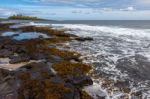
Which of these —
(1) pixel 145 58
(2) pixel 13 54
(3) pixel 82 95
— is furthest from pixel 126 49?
(3) pixel 82 95

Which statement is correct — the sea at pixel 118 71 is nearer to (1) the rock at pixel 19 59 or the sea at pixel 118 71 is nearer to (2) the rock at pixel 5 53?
(1) the rock at pixel 19 59

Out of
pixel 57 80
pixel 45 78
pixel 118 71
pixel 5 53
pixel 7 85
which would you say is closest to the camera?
pixel 7 85

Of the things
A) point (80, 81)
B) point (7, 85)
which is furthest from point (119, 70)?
point (7, 85)

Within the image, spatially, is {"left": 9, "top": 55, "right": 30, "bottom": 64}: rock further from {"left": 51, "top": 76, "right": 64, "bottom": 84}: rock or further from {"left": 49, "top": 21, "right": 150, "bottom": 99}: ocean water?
{"left": 51, "top": 76, "right": 64, "bottom": 84}: rock

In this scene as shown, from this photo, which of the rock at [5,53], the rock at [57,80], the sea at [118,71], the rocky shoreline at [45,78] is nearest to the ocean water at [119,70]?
the sea at [118,71]

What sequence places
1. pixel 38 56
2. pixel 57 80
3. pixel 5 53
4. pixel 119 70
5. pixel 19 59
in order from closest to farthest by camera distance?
pixel 57 80, pixel 119 70, pixel 19 59, pixel 38 56, pixel 5 53

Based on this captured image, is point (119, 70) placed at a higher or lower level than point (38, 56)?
lower

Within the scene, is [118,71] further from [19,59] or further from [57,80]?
[19,59]

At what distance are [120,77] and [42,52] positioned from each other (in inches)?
235

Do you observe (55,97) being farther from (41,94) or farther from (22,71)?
(22,71)

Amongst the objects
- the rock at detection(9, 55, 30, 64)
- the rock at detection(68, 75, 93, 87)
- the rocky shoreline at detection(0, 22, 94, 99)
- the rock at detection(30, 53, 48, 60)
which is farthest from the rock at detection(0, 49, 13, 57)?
the rock at detection(68, 75, 93, 87)

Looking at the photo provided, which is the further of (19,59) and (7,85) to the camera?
(19,59)

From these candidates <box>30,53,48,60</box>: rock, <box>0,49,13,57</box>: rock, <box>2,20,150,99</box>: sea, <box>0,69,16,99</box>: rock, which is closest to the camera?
<box>0,69,16,99</box>: rock

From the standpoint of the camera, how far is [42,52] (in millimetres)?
16875
